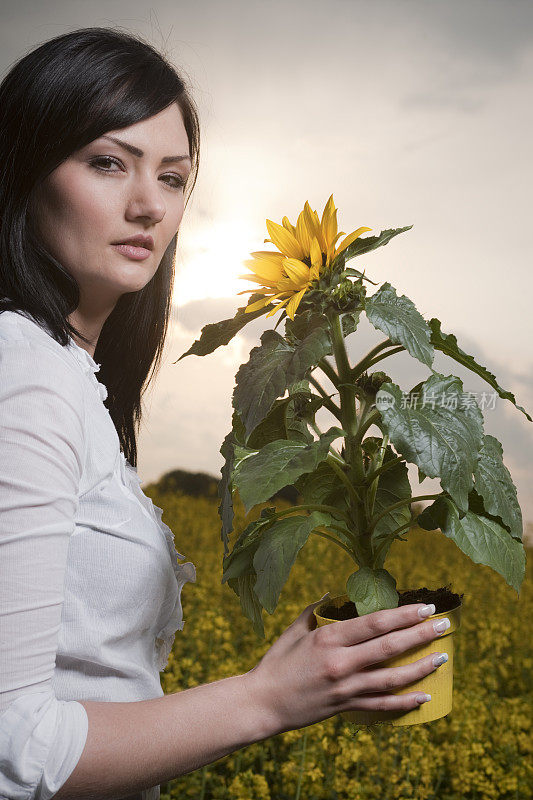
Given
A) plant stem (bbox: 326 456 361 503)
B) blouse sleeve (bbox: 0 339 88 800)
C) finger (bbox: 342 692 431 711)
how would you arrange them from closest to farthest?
Answer: blouse sleeve (bbox: 0 339 88 800)
finger (bbox: 342 692 431 711)
plant stem (bbox: 326 456 361 503)

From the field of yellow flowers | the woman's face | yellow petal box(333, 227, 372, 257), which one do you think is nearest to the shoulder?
the woman's face

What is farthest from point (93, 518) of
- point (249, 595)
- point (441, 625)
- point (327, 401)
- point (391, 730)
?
point (391, 730)

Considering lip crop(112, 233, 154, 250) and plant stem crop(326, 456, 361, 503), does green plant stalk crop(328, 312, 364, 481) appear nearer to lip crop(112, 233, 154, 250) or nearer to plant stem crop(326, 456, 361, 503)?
plant stem crop(326, 456, 361, 503)

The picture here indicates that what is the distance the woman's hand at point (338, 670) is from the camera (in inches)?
35.0

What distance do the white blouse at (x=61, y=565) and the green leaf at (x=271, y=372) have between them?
0.21 metres

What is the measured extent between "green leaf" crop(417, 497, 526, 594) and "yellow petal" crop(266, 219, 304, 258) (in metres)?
0.39

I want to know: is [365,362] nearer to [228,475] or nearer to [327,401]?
[327,401]

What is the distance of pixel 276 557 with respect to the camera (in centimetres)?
94

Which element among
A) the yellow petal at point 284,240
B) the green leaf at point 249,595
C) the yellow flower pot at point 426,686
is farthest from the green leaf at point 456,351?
the green leaf at point 249,595

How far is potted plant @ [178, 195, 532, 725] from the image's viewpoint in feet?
2.98

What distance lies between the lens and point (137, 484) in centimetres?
121

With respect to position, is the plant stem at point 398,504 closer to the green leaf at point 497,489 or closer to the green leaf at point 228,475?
the green leaf at point 497,489

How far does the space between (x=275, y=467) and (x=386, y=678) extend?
0.29m

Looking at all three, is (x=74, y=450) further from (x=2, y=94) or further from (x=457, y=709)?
(x=457, y=709)
